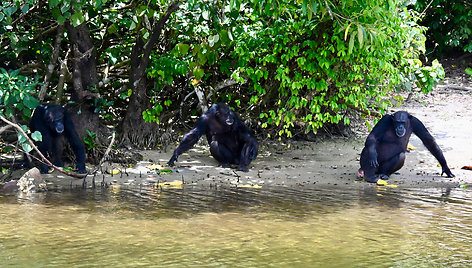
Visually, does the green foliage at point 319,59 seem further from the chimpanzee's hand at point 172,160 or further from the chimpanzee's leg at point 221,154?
the chimpanzee's hand at point 172,160

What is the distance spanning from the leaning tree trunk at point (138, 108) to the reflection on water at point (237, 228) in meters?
2.36

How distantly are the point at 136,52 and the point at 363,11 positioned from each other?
3.78 meters

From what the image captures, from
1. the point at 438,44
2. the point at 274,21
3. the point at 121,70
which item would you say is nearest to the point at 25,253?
the point at 274,21

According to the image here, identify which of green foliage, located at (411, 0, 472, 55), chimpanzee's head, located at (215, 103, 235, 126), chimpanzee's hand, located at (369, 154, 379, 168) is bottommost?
chimpanzee's hand, located at (369, 154, 379, 168)

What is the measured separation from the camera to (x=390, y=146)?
373 inches

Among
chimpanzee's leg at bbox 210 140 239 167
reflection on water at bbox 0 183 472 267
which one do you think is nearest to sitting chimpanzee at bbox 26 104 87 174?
reflection on water at bbox 0 183 472 267

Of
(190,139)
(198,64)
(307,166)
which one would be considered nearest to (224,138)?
(190,139)

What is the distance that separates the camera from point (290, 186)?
8.82 meters

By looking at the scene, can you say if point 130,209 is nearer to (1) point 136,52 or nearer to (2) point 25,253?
(2) point 25,253

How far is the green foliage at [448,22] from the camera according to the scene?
1551 cm

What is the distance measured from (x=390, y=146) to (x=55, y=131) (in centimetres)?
487

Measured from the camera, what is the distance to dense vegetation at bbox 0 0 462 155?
9.27m

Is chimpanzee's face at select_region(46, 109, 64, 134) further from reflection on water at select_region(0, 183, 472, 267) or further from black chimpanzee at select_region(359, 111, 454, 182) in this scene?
black chimpanzee at select_region(359, 111, 454, 182)

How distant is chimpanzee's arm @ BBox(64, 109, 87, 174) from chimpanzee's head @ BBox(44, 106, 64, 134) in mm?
148
